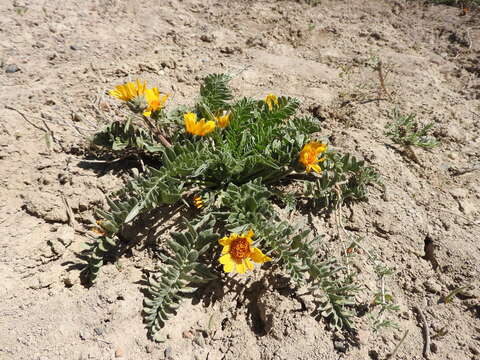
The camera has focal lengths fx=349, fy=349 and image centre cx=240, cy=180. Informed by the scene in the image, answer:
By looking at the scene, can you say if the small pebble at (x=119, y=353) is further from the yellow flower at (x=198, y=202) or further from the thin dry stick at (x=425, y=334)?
the thin dry stick at (x=425, y=334)

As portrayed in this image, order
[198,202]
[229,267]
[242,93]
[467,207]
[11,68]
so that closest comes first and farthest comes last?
1. [229,267]
2. [198,202]
3. [467,207]
4. [11,68]
5. [242,93]

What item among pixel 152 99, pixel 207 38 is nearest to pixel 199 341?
pixel 152 99

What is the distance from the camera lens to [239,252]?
7.47ft

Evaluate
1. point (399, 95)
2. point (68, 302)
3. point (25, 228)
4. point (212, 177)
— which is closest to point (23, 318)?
point (68, 302)

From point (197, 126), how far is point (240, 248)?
39.9 inches

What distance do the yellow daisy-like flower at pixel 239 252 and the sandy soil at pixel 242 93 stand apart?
1.02ft

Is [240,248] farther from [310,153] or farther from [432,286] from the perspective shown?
[432,286]

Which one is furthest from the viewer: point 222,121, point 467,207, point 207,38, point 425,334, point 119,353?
point 207,38

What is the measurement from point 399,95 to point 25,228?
3885mm

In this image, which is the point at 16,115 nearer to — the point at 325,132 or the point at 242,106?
the point at 242,106

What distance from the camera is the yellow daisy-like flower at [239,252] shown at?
2.25 m

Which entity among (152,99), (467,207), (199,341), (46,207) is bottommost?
(199,341)

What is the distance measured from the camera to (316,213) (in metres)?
2.89

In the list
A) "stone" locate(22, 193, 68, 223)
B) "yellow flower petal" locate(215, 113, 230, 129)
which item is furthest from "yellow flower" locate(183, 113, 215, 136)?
"stone" locate(22, 193, 68, 223)
